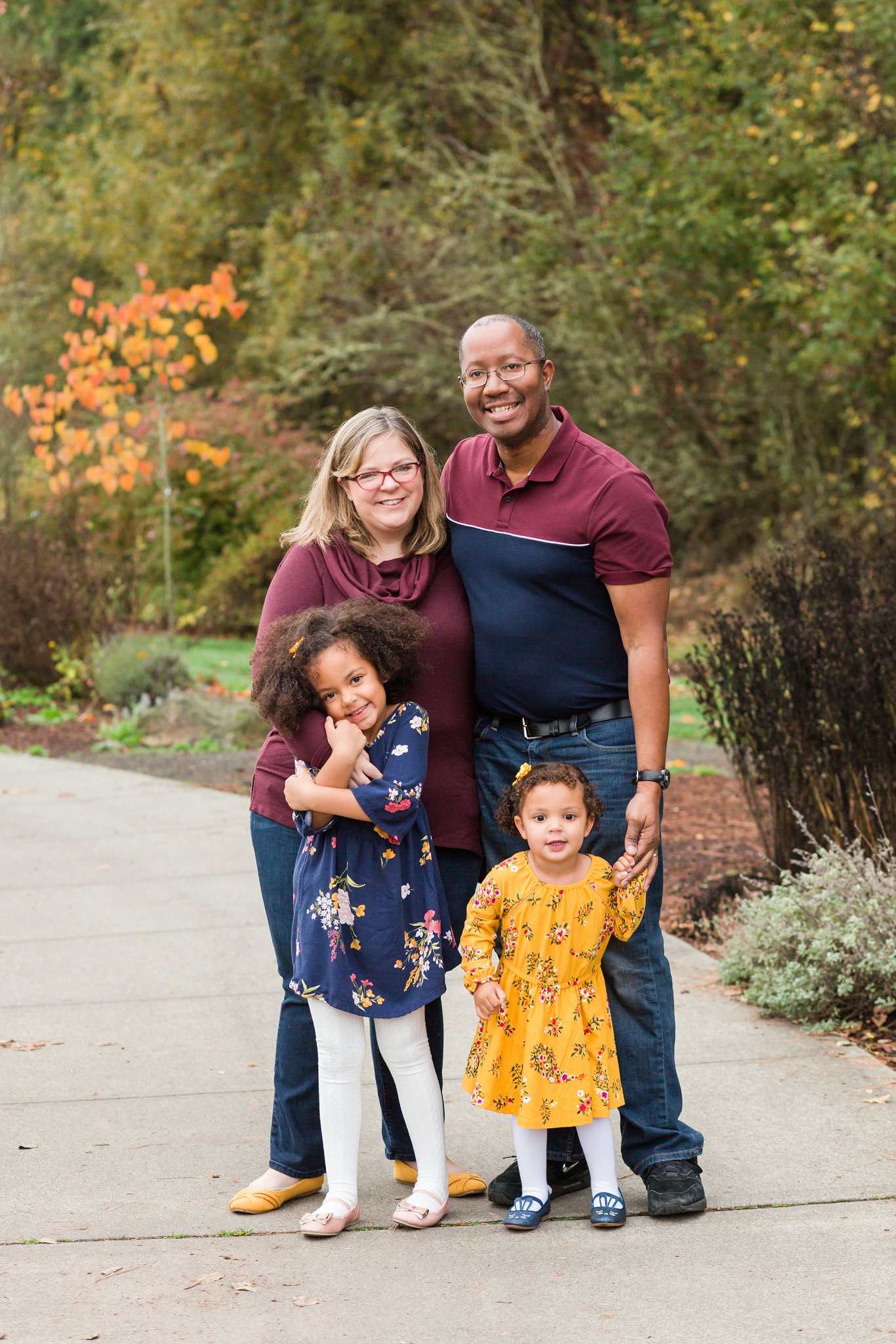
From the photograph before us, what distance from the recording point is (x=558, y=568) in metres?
3.09

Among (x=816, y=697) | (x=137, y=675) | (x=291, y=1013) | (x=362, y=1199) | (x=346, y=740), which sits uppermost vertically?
(x=346, y=740)

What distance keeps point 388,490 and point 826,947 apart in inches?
81.1

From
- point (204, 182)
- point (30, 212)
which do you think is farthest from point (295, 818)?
point (30, 212)

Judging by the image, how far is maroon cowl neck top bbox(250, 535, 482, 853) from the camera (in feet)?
10.4

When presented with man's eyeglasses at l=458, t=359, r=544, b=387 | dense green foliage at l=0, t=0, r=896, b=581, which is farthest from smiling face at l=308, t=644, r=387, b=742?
dense green foliage at l=0, t=0, r=896, b=581

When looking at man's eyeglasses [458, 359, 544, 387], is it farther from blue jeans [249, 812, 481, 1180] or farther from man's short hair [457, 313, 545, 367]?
blue jeans [249, 812, 481, 1180]

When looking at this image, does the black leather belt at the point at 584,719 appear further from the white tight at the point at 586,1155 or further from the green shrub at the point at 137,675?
the green shrub at the point at 137,675

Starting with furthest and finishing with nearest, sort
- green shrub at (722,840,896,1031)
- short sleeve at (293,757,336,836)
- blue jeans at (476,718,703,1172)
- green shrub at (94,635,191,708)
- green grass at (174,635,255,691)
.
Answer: green grass at (174,635,255,691) → green shrub at (94,635,191,708) → green shrub at (722,840,896,1031) → blue jeans at (476,718,703,1172) → short sleeve at (293,757,336,836)

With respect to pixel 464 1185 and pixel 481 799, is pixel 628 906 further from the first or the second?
pixel 464 1185

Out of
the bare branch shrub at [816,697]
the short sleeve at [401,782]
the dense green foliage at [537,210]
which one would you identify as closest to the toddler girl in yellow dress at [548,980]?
the short sleeve at [401,782]

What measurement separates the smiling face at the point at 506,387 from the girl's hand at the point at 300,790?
0.85 metres

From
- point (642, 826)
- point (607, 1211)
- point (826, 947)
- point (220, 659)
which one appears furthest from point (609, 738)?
point (220, 659)

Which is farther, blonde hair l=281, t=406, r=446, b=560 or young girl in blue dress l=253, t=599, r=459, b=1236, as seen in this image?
blonde hair l=281, t=406, r=446, b=560

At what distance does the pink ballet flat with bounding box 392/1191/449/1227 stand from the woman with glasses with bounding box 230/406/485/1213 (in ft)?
0.62
